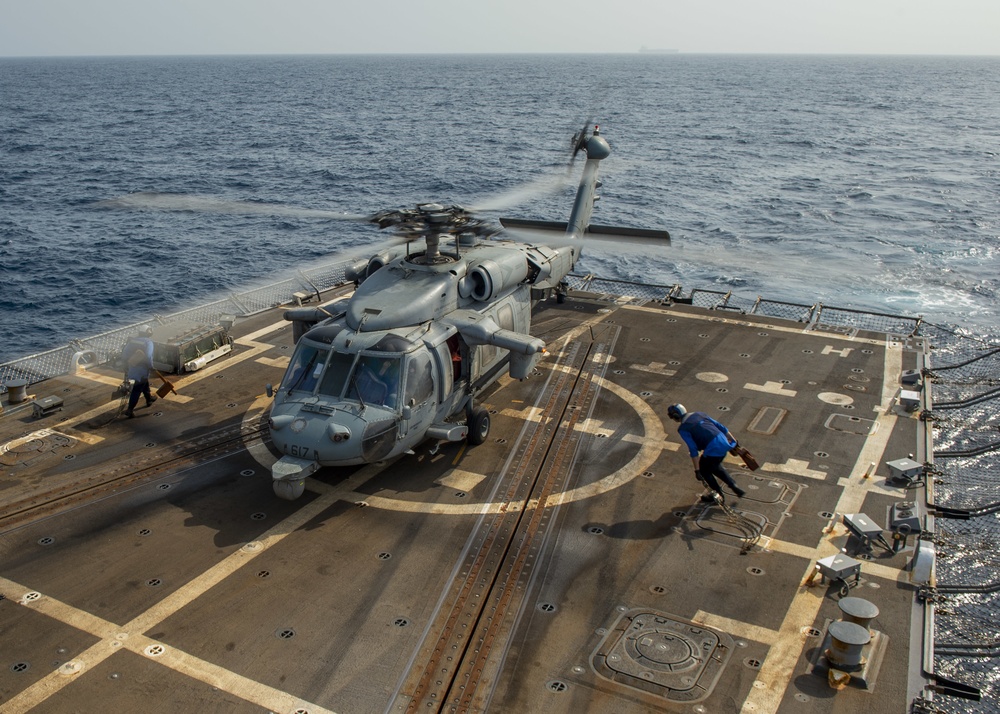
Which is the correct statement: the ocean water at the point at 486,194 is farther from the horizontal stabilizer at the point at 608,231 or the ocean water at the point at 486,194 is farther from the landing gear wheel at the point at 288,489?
the landing gear wheel at the point at 288,489

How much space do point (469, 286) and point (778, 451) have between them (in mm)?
7589

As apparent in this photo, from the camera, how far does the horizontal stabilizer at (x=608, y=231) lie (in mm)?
20672

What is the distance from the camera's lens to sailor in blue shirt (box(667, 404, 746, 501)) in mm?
14422

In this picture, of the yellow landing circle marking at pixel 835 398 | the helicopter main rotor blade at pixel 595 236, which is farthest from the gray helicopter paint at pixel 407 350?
the yellow landing circle marking at pixel 835 398

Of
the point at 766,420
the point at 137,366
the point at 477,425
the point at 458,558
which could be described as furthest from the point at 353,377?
the point at 766,420

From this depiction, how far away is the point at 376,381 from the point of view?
15.4 m

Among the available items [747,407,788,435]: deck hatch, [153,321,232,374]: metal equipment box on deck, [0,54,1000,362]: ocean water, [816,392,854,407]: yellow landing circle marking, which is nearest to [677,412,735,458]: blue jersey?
[0,54,1000,362]: ocean water

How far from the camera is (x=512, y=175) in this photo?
6650 centimetres

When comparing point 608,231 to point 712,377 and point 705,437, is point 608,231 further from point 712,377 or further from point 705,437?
point 705,437

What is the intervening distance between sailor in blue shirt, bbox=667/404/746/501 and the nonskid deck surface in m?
0.68

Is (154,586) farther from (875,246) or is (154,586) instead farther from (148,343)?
(875,246)

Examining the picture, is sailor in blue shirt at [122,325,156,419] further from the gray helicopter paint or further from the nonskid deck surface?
the gray helicopter paint

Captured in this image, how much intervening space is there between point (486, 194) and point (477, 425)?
42.7 metres

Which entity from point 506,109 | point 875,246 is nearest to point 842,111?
point 506,109
